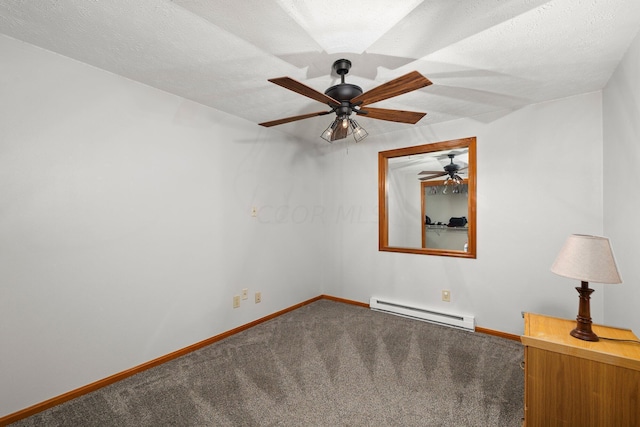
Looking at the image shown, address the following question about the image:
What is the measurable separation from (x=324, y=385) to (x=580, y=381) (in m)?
1.50

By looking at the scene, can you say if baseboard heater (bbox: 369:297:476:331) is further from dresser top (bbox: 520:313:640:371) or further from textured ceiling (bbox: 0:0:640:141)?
textured ceiling (bbox: 0:0:640:141)

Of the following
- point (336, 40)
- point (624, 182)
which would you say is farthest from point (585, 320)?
point (336, 40)

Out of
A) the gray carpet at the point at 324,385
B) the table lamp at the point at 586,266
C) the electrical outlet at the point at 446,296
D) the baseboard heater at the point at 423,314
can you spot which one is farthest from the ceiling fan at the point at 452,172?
the table lamp at the point at 586,266

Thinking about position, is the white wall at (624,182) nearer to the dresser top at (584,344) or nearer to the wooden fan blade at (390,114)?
the dresser top at (584,344)

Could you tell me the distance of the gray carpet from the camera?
175cm

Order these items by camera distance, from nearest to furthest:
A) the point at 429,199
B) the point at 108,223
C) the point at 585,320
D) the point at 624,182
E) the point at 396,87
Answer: the point at 585,320
the point at 396,87
the point at 624,182
the point at 108,223
the point at 429,199

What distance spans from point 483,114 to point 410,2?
2030 millimetres

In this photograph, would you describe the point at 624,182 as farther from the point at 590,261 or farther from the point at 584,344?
the point at 584,344

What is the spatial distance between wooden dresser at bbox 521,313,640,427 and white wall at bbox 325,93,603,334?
1296 millimetres

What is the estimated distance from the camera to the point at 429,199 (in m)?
3.53

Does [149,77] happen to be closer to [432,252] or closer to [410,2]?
[410,2]

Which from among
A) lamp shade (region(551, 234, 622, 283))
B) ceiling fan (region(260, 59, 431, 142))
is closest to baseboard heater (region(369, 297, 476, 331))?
lamp shade (region(551, 234, 622, 283))

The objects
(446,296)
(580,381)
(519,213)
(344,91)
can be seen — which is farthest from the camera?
(446,296)

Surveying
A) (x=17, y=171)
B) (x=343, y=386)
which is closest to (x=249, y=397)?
(x=343, y=386)
